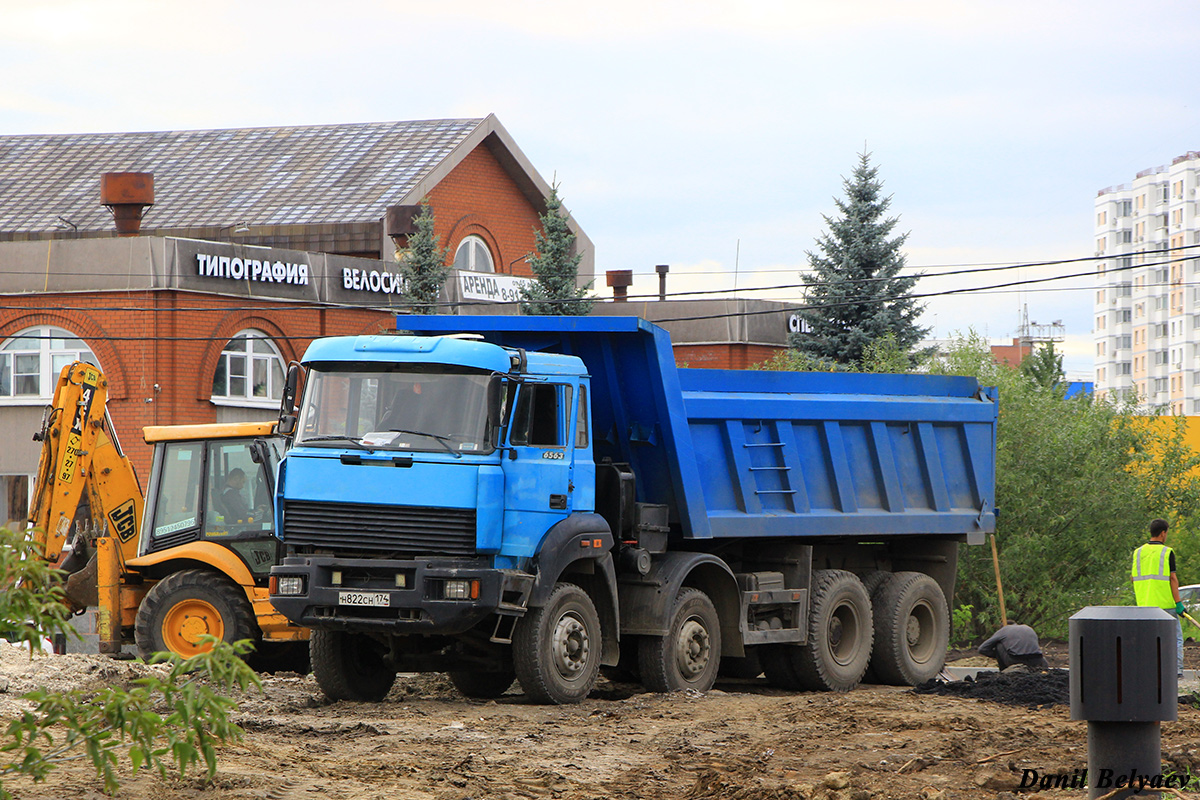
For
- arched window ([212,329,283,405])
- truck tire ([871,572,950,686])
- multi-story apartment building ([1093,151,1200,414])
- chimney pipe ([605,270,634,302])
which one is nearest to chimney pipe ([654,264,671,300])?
chimney pipe ([605,270,634,302])

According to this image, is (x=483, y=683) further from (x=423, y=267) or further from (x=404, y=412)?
(x=423, y=267)

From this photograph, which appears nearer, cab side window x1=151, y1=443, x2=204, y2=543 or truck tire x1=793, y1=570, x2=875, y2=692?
cab side window x1=151, y1=443, x2=204, y2=543

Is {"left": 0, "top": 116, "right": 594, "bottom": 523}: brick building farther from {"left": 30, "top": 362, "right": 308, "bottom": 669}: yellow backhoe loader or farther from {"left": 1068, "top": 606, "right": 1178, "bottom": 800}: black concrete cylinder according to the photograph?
{"left": 1068, "top": 606, "right": 1178, "bottom": 800}: black concrete cylinder

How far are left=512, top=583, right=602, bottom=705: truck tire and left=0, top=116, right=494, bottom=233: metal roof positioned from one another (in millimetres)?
25524

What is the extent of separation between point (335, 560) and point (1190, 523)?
20500mm

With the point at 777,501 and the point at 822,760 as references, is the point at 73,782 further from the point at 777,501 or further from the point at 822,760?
the point at 777,501

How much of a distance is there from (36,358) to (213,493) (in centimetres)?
1738

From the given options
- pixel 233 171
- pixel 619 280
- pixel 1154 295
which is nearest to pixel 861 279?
pixel 619 280

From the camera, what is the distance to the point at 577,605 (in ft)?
38.3

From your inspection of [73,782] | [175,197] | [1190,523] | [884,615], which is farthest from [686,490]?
[175,197]

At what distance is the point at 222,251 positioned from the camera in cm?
2967

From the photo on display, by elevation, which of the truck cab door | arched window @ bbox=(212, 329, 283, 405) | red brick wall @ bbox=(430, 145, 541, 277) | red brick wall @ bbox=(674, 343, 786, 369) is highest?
red brick wall @ bbox=(430, 145, 541, 277)

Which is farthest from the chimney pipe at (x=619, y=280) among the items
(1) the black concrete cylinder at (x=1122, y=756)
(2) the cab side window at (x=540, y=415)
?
(1) the black concrete cylinder at (x=1122, y=756)

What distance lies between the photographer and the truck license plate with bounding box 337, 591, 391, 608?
35.9ft
